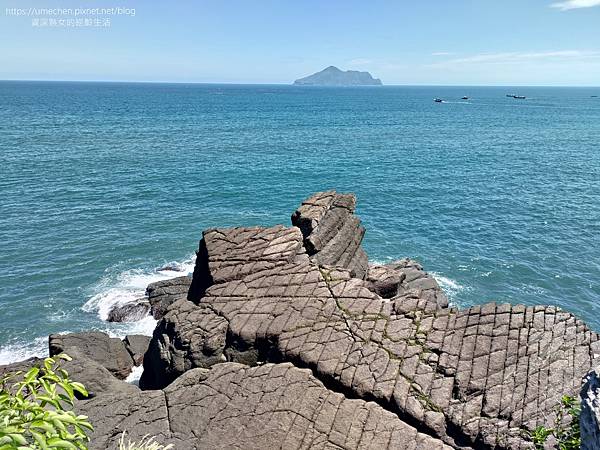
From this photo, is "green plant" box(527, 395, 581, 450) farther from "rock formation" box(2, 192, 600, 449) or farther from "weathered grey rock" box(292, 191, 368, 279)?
"weathered grey rock" box(292, 191, 368, 279)

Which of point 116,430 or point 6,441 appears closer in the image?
point 6,441

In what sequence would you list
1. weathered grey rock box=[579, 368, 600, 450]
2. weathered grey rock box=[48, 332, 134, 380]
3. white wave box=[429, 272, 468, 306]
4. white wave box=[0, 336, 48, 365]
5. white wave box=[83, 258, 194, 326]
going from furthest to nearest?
1. white wave box=[429, 272, 468, 306]
2. white wave box=[83, 258, 194, 326]
3. white wave box=[0, 336, 48, 365]
4. weathered grey rock box=[48, 332, 134, 380]
5. weathered grey rock box=[579, 368, 600, 450]

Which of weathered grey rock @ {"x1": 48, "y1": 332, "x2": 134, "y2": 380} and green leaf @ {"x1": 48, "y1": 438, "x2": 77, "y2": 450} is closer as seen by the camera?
green leaf @ {"x1": 48, "y1": 438, "x2": 77, "y2": 450}

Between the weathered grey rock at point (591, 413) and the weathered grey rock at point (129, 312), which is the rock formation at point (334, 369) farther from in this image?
the weathered grey rock at point (129, 312)

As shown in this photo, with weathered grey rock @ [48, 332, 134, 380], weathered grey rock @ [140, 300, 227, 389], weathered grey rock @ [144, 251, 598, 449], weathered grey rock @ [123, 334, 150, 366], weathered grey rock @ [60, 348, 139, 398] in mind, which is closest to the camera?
weathered grey rock @ [144, 251, 598, 449]

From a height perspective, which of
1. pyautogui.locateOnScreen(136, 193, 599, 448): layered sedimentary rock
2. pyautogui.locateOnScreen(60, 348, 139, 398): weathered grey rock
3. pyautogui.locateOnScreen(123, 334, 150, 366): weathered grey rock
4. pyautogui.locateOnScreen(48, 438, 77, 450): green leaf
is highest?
pyautogui.locateOnScreen(48, 438, 77, 450): green leaf

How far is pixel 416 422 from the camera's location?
14.7 meters

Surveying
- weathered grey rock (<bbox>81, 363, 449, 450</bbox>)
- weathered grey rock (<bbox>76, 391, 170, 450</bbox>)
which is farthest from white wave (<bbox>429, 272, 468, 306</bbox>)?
weathered grey rock (<bbox>76, 391, 170, 450</bbox>)

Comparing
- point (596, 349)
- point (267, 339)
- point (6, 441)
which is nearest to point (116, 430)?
point (267, 339)

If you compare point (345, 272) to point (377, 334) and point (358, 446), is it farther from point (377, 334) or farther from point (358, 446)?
point (358, 446)

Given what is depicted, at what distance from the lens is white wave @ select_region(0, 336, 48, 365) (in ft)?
88.1

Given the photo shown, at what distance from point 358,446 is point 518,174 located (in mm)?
62922

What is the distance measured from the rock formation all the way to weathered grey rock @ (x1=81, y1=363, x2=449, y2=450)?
0.12 ft

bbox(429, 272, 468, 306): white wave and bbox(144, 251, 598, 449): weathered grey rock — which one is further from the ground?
bbox(144, 251, 598, 449): weathered grey rock
